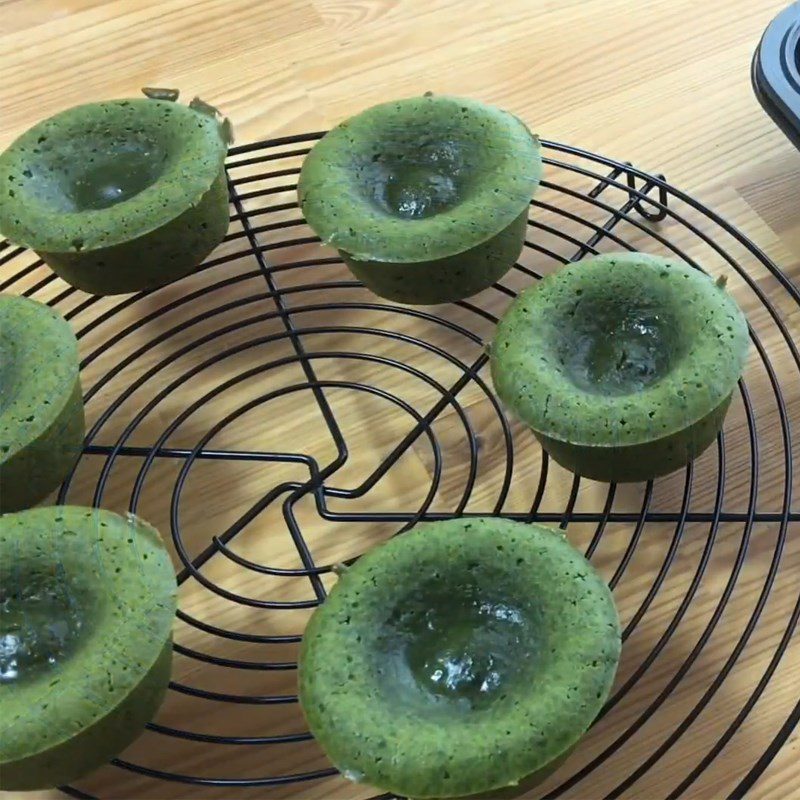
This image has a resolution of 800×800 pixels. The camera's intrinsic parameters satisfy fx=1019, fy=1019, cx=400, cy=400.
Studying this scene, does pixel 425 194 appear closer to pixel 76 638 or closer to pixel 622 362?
pixel 622 362

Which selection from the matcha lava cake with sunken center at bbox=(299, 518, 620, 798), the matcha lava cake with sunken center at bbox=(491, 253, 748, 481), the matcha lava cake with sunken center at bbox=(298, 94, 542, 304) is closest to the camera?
the matcha lava cake with sunken center at bbox=(299, 518, 620, 798)

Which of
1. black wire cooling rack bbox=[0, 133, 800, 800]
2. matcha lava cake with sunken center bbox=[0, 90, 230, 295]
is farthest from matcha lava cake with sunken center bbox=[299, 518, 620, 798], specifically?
matcha lava cake with sunken center bbox=[0, 90, 230, 295]

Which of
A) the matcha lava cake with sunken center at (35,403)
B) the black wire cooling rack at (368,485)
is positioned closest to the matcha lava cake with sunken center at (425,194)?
the black wire cooling rack at (368,485)

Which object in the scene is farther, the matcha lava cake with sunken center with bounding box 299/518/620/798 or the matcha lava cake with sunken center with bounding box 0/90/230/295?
the matcha lava cake with sunken center with bounding box 0/90/230/295

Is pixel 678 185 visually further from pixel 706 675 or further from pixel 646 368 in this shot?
pixel 706 675

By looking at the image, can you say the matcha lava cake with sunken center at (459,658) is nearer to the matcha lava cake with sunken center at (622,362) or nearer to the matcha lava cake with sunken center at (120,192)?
the matcha lava cake with sunken center at (622,362)

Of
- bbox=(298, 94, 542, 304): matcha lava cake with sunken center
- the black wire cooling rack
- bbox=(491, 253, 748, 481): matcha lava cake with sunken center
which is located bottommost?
the black wire cooling rack

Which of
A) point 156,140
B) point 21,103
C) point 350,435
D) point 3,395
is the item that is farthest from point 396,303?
point 21,103

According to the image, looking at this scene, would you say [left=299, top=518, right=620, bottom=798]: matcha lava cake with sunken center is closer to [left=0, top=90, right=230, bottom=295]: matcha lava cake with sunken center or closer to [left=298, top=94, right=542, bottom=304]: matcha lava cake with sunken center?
[left=298, top=94, right=542, bottom=304]: matcha lava cake with sunken center
